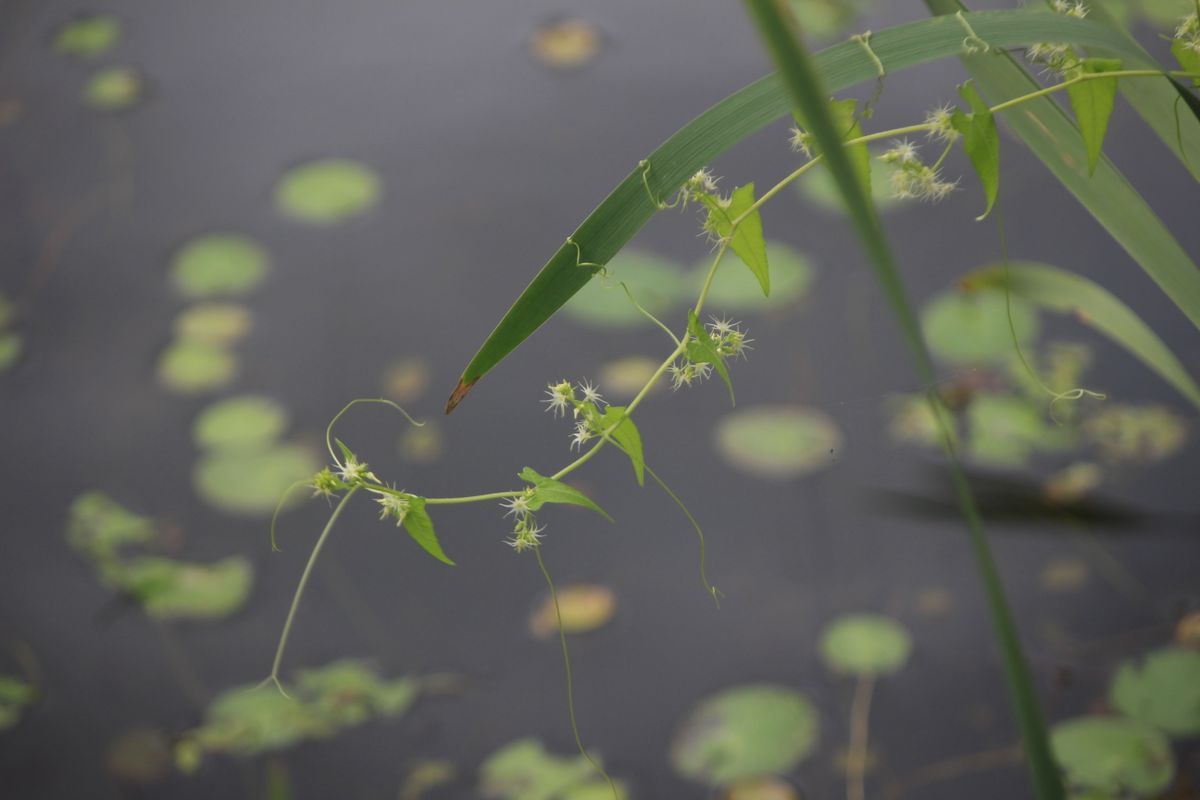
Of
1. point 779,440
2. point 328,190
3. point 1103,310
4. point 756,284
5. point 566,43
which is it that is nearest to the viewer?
point 1103,310

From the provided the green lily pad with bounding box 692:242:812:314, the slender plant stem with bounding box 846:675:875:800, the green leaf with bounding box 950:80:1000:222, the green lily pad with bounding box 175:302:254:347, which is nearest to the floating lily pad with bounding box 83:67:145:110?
the green lily pad with bounding box 175:302:254:347

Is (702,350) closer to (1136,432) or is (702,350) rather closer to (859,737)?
(859,737)

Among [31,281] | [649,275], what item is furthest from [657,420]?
[31,281]

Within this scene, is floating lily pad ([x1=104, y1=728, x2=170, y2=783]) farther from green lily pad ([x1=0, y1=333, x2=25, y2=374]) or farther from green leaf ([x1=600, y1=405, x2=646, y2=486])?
green leaf ([x1=600, y1=405, x2=646, y2=486])

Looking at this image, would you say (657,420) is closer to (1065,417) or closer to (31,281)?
(1065,417)

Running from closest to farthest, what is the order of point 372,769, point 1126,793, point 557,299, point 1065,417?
1. point 557,299
2. point 1126,793
3. point 372,769
4. point 1065,417

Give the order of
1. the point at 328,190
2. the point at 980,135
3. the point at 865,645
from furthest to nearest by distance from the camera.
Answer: the point at 328,190 < the point at 865,645 < the point at 980,135

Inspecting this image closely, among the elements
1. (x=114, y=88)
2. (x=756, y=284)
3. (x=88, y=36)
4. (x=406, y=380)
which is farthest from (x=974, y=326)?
(x=88, y=36)

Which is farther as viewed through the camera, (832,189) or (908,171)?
(832,189)
